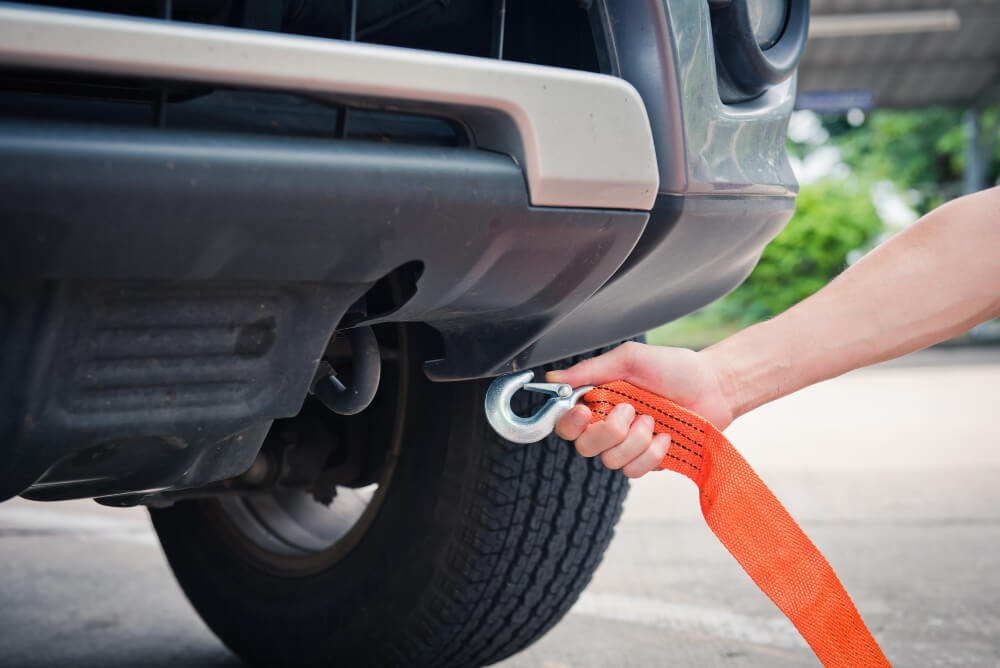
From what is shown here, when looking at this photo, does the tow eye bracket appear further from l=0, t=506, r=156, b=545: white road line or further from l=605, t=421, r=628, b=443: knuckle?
l=0, t=506, r=156, b=545: white road line

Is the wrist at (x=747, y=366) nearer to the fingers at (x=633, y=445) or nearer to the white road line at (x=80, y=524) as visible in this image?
the fingers at (x=633, y=445)

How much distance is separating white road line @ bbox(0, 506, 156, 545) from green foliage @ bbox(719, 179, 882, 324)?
10757mm

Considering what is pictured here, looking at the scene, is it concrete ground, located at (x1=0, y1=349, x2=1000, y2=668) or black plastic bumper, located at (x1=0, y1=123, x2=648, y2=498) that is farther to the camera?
concrete ground, located at (x1=0, y1=349, x2=1000, y2=668)

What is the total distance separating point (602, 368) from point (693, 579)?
46.1 inches

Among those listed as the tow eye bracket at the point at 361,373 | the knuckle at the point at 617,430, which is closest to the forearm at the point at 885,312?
the knuckle at the point at 617,430

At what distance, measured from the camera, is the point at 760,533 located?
111cm

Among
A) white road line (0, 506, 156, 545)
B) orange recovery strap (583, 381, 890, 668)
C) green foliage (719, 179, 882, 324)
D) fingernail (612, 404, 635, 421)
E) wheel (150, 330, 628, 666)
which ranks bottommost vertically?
green foliage (719, 179, 882, 324)

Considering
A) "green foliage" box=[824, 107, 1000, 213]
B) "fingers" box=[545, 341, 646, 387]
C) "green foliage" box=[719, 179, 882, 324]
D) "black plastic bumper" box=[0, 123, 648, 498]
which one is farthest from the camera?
"green foliage" box=[824, 107, 1000, 213]

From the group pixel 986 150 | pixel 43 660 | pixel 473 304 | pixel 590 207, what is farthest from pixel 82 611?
pixel 986 150

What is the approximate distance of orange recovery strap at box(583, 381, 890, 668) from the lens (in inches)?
43.1

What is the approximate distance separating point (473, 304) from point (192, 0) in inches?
14.7

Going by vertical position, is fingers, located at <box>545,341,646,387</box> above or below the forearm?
below

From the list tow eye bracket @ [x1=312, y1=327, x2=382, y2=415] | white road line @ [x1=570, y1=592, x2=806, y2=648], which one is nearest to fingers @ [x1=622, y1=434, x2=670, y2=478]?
tow eye bracket @ [x1=312, y1=327, x2=382, y2=415]

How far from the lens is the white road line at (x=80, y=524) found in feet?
8.84
